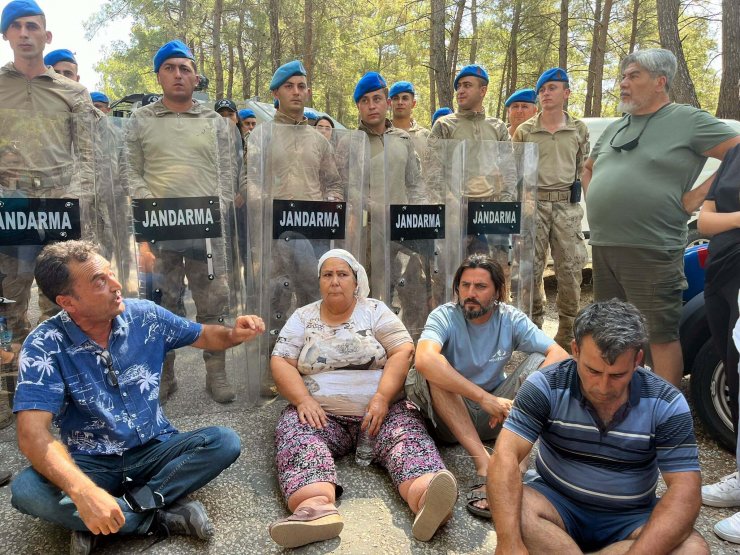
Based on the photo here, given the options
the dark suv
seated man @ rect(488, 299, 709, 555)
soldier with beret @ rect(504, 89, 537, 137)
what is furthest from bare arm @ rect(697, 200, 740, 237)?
soldier with beret @ rect(504, 89, 537, 137)

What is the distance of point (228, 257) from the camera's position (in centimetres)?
337

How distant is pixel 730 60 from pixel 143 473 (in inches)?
340

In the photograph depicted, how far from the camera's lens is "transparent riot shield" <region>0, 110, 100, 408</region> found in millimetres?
2947

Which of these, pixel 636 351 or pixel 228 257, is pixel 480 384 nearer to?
pixel 636 351

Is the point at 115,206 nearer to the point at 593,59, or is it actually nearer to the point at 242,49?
the point at 593,59

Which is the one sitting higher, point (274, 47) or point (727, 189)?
point (274, 47)

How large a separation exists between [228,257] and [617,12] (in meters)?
16.7

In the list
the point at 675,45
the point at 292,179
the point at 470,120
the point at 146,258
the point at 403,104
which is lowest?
the point at 146,258

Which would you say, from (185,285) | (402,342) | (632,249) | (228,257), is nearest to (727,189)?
(632,249)

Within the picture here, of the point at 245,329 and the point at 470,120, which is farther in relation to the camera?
the point at 470,120

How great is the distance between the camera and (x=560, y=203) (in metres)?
4.41

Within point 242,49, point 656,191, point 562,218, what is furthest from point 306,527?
point 242,49

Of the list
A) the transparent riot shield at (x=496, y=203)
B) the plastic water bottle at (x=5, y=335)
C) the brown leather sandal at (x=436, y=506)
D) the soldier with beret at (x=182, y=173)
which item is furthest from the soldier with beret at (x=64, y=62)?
the brown leather sandal at (x=436, y=506)

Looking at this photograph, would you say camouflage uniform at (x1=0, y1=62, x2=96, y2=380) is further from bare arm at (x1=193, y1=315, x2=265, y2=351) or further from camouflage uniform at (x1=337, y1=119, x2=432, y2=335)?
camouflage uniform at (x1=337, y1=119, x2=432, y2=335)
